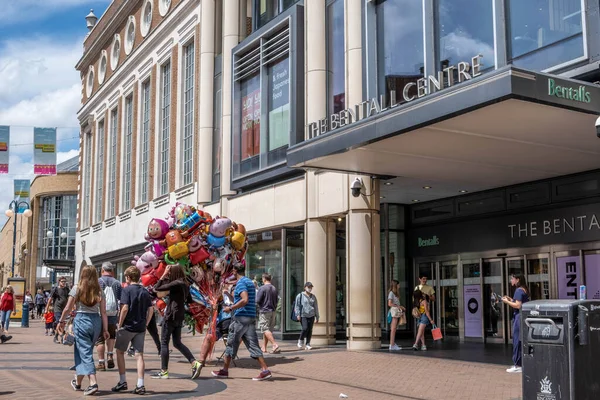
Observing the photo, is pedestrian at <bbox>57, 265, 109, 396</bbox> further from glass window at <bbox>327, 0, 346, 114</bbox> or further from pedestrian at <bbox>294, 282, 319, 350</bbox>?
glass window at <bbox>327, 0, 346, 114</bbox>

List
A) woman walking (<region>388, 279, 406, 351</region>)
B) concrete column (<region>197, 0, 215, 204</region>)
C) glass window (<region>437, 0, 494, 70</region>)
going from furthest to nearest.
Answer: concrete column (<region>197, 0, 215, 204</region>) → woman walking (<region>388, 279, 406, 351</region>) → glass window (<region>437, 0, 494, 70</region>)

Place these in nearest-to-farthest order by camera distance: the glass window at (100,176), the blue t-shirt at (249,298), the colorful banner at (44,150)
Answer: the blue t-shirt at (249,298)
the colorful banner at (44,150)
the glass window at (100,176)

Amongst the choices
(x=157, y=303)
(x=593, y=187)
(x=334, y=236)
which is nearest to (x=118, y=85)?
(x=334, y=236)

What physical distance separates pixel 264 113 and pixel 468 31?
9128mm

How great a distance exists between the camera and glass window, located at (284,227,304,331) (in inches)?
843

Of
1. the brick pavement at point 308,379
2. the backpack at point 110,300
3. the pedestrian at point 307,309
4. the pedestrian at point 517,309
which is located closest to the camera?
the brick pavement at point 308,379

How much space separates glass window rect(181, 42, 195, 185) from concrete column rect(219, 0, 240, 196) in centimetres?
383

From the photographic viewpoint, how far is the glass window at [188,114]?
1141 inches

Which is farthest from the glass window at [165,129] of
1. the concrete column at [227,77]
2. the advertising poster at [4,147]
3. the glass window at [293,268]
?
the glass window at [293,268]

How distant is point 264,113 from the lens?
23031 millimetres

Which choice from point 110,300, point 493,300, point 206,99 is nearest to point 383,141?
point 110,300

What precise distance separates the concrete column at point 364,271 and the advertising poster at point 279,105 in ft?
14.8

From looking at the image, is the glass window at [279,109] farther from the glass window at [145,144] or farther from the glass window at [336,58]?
the glass window at [145,144]

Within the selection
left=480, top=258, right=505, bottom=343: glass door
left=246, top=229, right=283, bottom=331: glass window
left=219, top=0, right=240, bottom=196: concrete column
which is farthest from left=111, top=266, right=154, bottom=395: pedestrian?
left=219, top=0, right=240, bottom=196: concrete column
